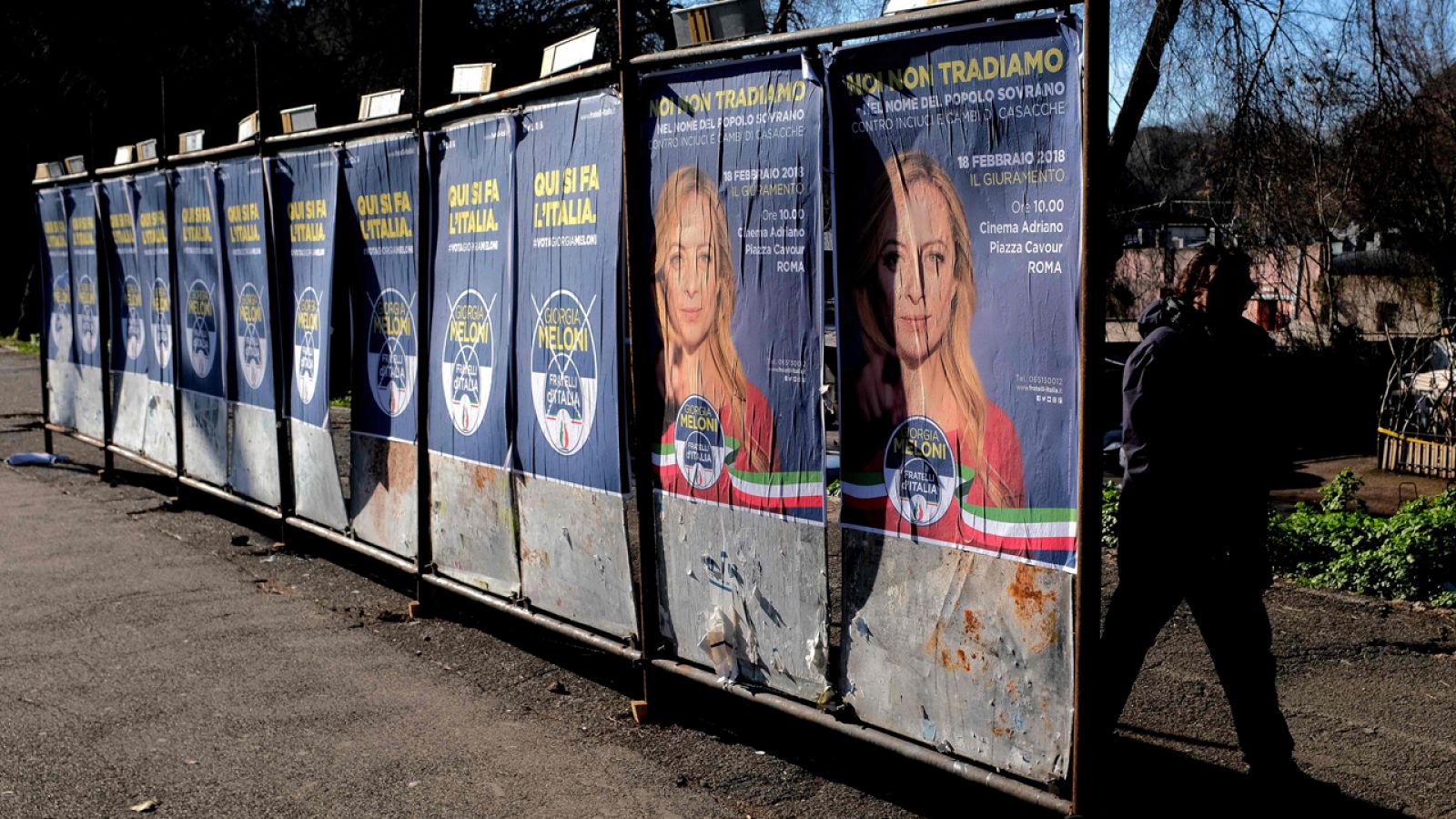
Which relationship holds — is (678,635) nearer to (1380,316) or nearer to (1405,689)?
(1405,689)

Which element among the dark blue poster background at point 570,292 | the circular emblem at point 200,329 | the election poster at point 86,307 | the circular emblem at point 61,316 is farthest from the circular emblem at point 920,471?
the circular emblem at point 61,316

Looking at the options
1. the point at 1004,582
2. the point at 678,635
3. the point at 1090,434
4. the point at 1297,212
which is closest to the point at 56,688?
the point at 678,635

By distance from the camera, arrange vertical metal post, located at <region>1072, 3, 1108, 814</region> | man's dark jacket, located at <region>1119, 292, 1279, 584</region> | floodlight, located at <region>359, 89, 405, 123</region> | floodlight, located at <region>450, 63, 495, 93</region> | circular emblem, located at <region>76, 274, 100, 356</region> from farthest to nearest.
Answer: circular emblem, located at <region>76, 274, 100, 356</region> < floodlight, located at <region>359, 89, 405, 123</region> < floodlight, located at <region>450, 63, 495, 93</region> < man's dark jacket, located at <region>1119, 292, 1279, 584</region> < vertical metal post, located at <region>1072, 3, 1108, 814</region>

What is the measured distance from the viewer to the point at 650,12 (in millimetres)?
21438

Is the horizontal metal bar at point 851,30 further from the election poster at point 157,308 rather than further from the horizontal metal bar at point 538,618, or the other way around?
the election poster at point 157,308

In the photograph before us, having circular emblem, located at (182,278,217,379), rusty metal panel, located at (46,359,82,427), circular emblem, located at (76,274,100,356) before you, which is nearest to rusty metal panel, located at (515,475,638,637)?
circular emblem, located at (182,278,217,379)

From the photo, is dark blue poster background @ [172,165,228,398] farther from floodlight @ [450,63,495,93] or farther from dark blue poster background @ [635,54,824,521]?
dark blue poster background @ [635,54,824,521]

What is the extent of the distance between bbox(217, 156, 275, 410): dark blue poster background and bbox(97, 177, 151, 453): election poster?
2.11 m

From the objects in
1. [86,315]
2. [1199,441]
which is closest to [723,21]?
[1199,441]

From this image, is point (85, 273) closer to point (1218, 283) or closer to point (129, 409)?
point (129, 409)

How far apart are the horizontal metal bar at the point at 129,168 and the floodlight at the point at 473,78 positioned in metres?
4.58

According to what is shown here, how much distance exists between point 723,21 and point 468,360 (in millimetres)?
2429

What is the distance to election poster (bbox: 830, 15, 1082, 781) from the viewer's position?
386 cm

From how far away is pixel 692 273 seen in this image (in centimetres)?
508
